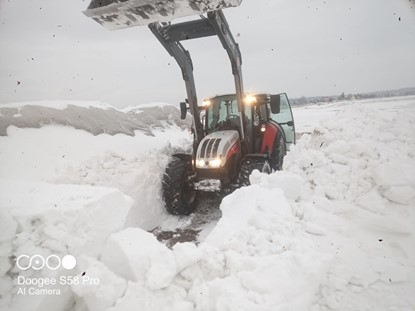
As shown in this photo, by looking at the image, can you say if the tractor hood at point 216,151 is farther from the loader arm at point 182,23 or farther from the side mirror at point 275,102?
the side mirror at point 275,102

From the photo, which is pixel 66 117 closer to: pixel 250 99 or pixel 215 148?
pixel 215 148

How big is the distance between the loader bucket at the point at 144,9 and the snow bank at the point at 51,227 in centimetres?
211

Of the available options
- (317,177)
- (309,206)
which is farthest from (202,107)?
(309,206)

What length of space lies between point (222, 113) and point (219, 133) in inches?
31.4

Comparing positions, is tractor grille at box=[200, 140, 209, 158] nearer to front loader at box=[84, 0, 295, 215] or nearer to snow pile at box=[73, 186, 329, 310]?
front loader at box=[84, 0, 295, 215]

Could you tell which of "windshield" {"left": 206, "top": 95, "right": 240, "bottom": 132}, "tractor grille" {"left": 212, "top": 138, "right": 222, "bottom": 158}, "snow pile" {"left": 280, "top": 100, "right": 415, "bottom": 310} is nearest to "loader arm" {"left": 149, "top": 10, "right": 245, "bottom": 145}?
"windshield" {"left": 206, "top": 95, "right": 240, "bottom": 132}

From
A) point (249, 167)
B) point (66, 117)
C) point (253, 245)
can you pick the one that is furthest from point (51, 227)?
point (66, 117)

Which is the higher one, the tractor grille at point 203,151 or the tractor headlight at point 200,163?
the tractor grille at point 203,151

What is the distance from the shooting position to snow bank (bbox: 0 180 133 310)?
82.8 inches

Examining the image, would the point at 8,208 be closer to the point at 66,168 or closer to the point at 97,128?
the point at 66,168

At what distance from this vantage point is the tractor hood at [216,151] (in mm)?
5188

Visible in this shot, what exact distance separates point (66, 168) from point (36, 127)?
7.66 feet

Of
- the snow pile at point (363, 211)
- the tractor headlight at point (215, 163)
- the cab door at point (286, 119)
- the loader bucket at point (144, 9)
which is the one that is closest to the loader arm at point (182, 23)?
the loader bucket at point (144, 9)

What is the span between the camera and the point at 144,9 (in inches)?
130
